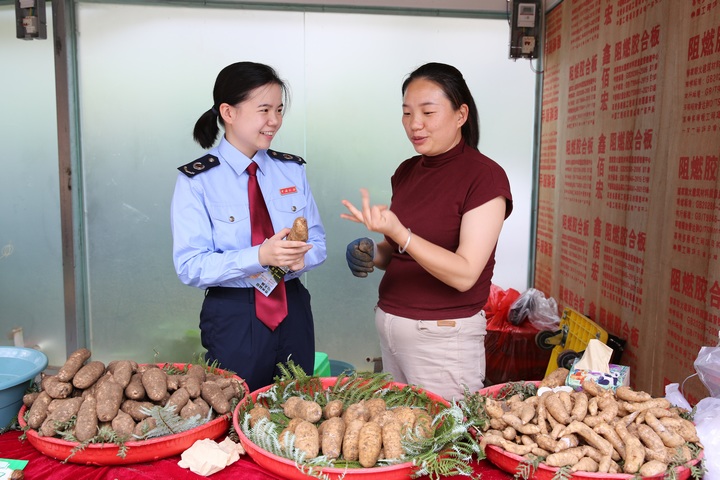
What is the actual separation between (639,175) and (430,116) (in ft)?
4.12

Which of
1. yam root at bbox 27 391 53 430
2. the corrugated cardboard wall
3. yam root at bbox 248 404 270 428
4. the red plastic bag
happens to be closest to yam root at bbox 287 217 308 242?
yam root at bbox 248 404 270 428

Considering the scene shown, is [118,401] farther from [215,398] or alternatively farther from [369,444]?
[369,444]

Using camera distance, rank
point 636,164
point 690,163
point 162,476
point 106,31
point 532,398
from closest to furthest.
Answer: point 162,476 → point 532,398 → point 690,163 → point 636,164 → point 106,31

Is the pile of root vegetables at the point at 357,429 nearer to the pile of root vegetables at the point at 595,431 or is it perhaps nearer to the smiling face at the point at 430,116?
the pile of root vegetables at the point at 595,431

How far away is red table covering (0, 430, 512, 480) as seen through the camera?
54.0 inches

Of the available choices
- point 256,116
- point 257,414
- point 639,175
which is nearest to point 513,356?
point 639,175

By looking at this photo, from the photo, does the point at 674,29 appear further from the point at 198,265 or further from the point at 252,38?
the point at 252,38

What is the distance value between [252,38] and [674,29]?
2.51 metres

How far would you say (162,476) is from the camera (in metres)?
1.37

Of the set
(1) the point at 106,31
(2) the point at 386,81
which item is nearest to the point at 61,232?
(1) the point at 106,31

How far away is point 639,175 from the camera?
274 cm

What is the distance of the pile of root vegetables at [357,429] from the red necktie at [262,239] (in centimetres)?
50

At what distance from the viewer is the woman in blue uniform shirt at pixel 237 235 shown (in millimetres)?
2035

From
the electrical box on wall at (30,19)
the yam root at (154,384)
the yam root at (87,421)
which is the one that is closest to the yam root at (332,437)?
the yam root at (154,384)
